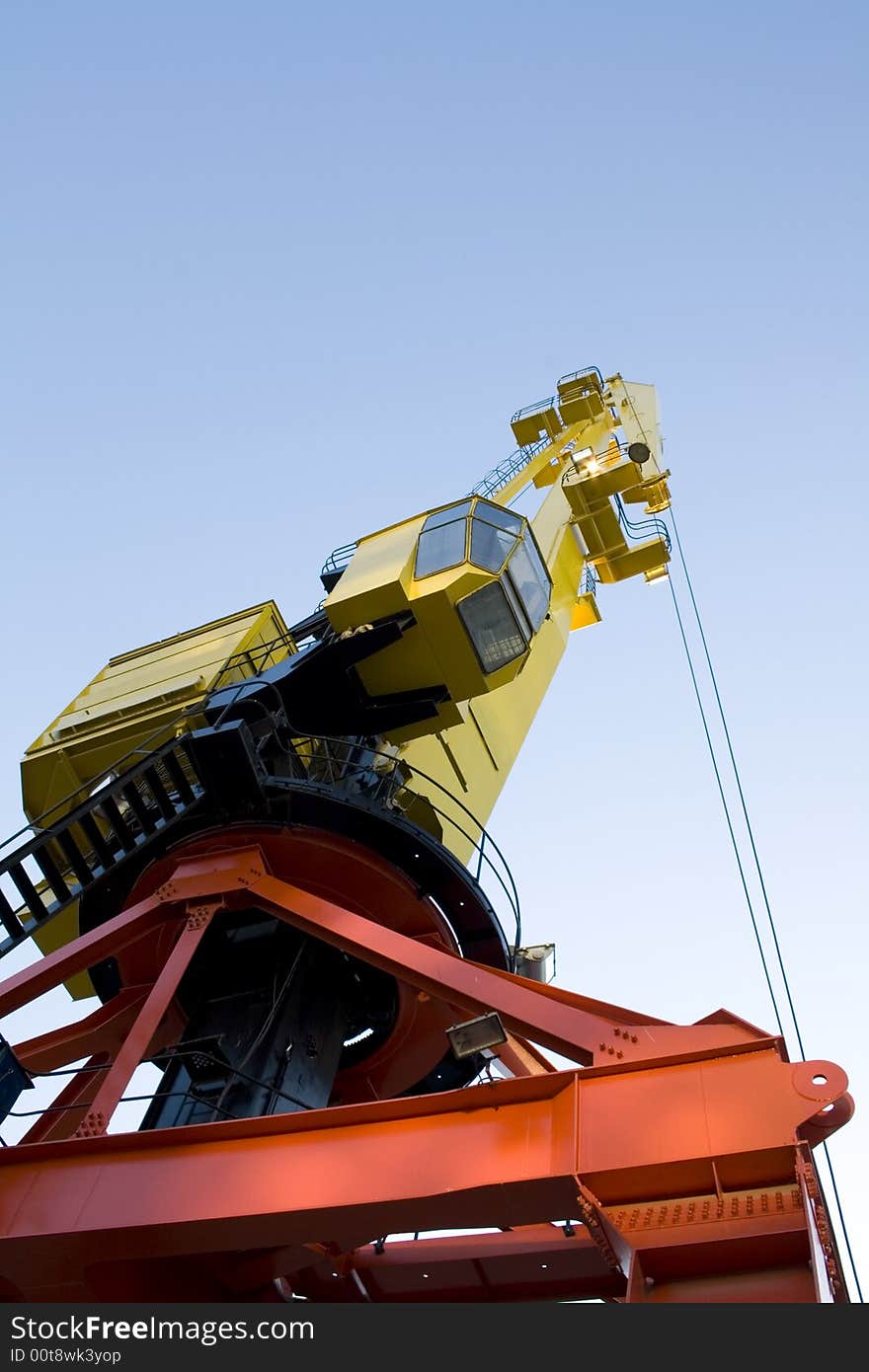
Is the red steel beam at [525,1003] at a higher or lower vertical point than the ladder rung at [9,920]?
lower

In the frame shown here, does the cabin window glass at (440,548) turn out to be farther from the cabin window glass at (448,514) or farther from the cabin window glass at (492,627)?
the cabin window glass at (492,627)

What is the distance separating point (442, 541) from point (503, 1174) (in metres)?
7.21

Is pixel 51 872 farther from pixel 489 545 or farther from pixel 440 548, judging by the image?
pixel 489 545

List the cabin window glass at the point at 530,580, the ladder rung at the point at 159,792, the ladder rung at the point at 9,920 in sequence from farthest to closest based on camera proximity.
A: the cabin window glass at the point at 530,580 < the ladder rung at the point at 159,792 < the ladder rung at the point at 9,920

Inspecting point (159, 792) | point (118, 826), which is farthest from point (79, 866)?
point (159, 792)

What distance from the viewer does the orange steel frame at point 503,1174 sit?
4.43m

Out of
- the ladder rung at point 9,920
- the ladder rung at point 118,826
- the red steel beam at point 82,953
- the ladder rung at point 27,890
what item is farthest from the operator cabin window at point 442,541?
the ladder rung at point 9,920

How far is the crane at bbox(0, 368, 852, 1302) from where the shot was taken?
4629mm

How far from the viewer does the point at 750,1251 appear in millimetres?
4668

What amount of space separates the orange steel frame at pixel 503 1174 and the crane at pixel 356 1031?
15 millimetres

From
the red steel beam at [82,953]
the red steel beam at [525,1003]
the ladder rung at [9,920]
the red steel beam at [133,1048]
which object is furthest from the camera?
the ladder rung at [9,920]

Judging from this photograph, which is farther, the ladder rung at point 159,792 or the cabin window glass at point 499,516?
the cabin window glass at point 499,516

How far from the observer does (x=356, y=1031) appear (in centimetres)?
989
